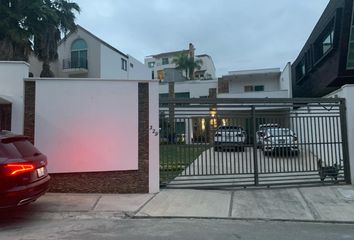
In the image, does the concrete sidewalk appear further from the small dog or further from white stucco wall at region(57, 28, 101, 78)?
white stucco wall at region(57, 28, 101, 78)

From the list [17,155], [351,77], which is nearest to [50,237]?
[17,155]

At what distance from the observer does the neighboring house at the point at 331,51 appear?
19.2 m

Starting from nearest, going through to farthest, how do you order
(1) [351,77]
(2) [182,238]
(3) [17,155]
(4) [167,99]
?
1. (2) [182,238]
2. (3) [17,155]
3. (4) [167,99]
4. (1) [351,77]

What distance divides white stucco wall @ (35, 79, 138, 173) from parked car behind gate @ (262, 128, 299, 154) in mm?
3814

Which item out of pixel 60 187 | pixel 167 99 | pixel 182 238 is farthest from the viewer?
pixel 167 99

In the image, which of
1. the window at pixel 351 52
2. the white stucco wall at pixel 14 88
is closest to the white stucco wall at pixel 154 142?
the white stucco wall at pixel 14 88

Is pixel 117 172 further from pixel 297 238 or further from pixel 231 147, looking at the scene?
pixel 297 238

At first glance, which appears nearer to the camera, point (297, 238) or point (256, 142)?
point (297, 238)

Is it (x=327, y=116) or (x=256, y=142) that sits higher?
(x=327, y=116)

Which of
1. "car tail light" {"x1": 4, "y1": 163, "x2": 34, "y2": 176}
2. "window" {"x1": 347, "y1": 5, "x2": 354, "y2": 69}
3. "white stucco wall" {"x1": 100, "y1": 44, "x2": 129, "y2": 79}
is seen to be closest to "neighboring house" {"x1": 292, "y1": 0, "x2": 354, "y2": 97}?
"window" {"x1": 347, "y1": 5, "x2": 354, "y2": 69}

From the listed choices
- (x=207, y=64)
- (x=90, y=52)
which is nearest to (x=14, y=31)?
(x=90, y=52)

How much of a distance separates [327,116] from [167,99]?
187 inches

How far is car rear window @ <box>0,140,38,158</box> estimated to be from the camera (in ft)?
24.0

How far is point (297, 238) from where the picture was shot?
680 centimetres
